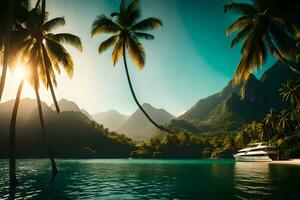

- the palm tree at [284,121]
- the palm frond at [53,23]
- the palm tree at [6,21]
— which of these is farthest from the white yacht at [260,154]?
the palm tree at [6,21]

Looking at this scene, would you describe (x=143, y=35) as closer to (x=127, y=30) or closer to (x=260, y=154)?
(x=127, y=30)

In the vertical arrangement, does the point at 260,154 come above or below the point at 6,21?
below

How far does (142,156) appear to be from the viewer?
18500 centimetres

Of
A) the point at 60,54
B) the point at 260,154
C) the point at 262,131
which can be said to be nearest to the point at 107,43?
the point at 60,54

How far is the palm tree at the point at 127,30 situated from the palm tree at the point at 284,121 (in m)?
91.9

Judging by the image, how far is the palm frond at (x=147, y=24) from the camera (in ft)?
91.5

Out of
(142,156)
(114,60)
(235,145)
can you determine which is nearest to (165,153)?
(142,156)

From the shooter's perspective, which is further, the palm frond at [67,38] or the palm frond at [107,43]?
the palm frond at [107,43]

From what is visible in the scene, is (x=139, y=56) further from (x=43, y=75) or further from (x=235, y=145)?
(x=235, y=145)

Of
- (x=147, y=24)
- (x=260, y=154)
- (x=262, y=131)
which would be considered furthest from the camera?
Answer: (x=262, y=131)

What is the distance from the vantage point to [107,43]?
29453mm

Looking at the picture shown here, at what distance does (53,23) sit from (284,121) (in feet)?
333

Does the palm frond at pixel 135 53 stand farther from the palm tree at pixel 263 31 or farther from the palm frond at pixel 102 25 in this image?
the palm tree at pixel 263 31

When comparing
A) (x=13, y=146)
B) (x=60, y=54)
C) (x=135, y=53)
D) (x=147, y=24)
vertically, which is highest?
(x=147, y=24)
